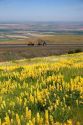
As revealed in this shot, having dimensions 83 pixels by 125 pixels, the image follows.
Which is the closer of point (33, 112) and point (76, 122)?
point (76, 122)

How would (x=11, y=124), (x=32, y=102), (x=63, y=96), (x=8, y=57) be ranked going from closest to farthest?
(x=11, y=124)
(x=32, y=102)
(x=63, y=96)
(x=8, y=57)

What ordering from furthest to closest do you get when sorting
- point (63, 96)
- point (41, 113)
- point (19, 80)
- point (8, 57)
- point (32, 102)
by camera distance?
point (8, 57) → point (19, 80) → point (63, 96) → point (32, 102) → point (41, 113)

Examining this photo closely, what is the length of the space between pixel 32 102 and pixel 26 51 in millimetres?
79959

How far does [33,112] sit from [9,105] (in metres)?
0.62

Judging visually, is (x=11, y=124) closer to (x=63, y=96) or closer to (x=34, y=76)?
(x=63, y=96)

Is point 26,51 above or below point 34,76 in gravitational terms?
below

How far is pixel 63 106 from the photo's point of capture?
628cm

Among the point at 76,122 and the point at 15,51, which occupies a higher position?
the point at 76,122

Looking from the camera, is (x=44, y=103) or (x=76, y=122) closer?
(x=76, y=122)

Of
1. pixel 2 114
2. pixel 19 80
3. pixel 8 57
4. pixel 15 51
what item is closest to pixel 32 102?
pixel 2 114

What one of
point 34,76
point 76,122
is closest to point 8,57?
point 34,76

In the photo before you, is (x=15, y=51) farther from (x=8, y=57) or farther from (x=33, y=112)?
(x=33, y=112)

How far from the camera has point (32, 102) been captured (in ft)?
21.3

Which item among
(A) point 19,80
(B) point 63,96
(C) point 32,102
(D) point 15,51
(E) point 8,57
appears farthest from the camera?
(D) point 15,51
